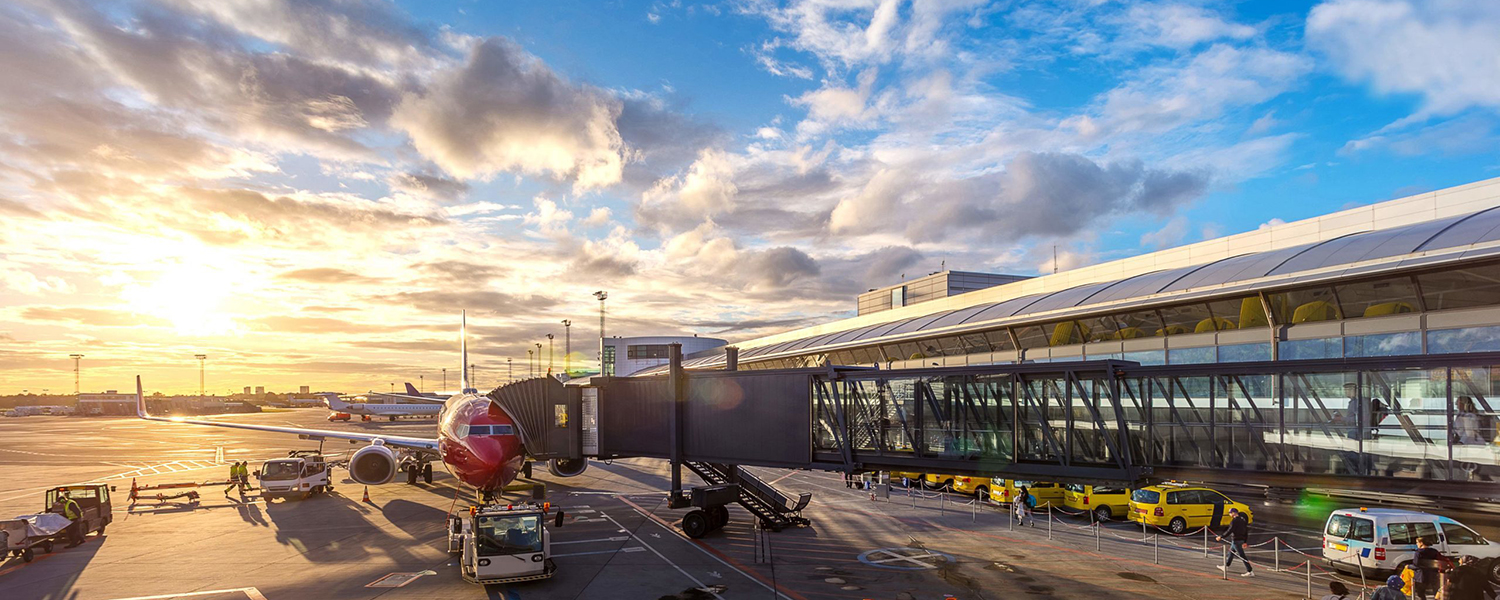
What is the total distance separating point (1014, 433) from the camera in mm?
24578

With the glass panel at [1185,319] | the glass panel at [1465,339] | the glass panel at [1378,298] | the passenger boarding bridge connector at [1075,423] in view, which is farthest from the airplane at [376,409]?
the glass panel at [1465,339]

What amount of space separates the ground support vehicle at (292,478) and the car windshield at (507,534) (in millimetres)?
26940

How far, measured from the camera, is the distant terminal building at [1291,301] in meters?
27.2

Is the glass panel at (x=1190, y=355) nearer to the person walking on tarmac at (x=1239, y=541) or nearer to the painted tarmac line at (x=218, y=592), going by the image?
the person walking on tarmac at (x=1239, y=541)

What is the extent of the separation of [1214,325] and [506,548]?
32.6m

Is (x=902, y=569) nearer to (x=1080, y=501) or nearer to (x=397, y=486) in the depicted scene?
(x=1080, y=501)

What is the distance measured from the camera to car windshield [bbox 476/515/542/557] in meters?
23.9

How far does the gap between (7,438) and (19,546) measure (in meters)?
102

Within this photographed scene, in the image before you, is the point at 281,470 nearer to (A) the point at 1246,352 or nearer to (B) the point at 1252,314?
(A) the point at 1246,352

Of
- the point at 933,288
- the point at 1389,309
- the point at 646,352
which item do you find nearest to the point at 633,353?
the point at 646,352

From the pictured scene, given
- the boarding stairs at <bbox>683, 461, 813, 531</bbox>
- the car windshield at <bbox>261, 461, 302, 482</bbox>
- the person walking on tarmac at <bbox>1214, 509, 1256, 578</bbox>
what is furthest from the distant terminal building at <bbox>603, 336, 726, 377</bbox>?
the person walking on tarmac at <bbox>1214, 509, 1256, 578</bbox>

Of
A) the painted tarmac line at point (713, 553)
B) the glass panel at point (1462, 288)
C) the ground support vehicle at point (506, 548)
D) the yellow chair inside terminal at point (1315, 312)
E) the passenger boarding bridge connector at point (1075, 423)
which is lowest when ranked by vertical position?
the painted tarmac line at point (713, 553)

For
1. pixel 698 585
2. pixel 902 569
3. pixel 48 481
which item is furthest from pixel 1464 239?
pixel 48 481

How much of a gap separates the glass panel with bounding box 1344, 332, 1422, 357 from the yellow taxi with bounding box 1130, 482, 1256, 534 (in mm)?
8389
